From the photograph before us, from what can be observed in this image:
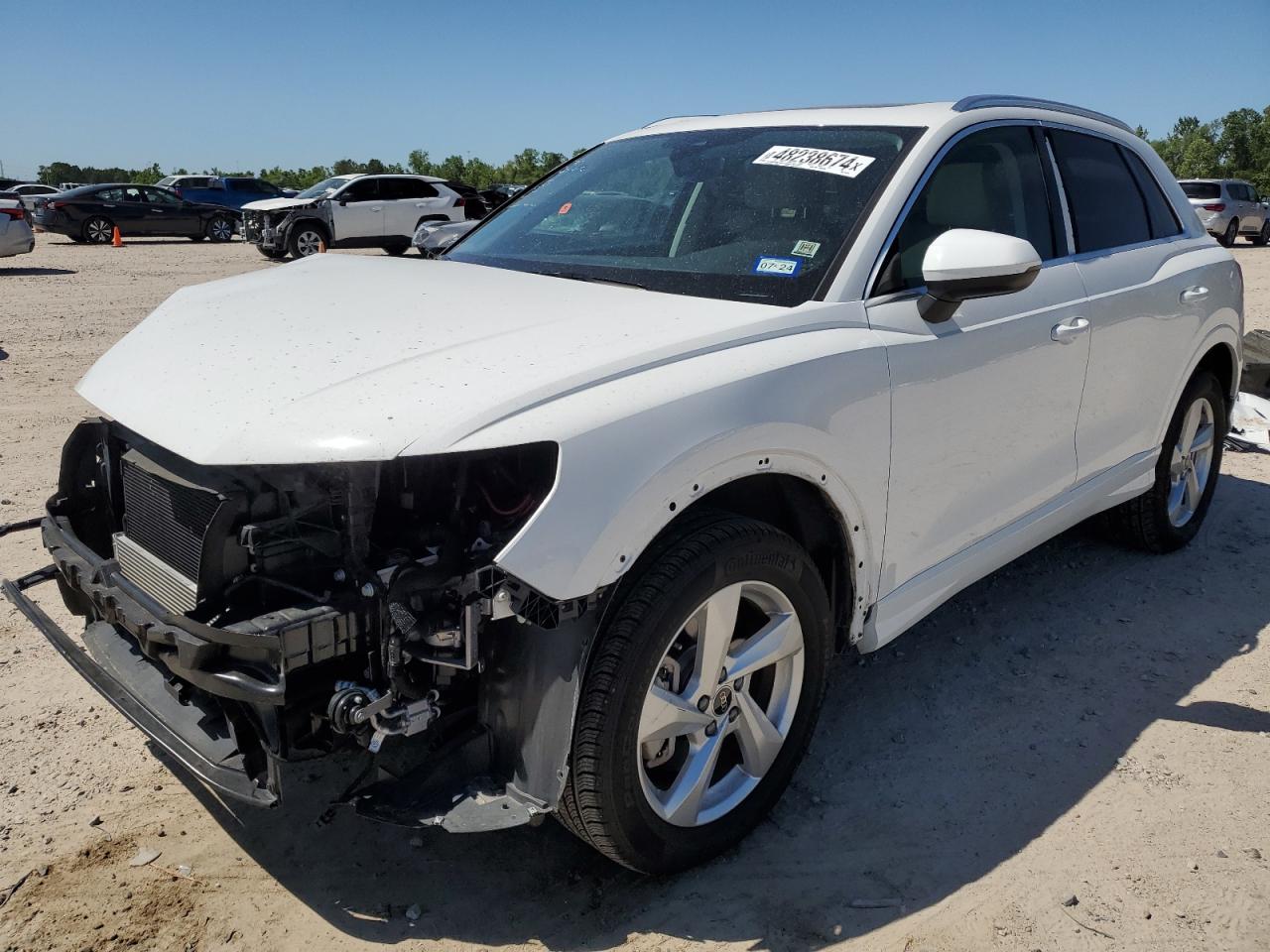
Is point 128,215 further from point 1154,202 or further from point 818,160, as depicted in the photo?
point 818,160

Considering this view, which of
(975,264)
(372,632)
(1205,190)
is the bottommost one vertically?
(372,632)

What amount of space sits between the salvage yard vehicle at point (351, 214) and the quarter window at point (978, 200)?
17.1 metres

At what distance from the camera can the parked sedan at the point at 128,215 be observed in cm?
2350

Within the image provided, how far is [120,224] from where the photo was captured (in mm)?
24312

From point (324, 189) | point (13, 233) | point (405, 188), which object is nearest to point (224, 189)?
point (324, 189)

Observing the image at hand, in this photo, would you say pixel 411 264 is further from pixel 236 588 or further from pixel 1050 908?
pixel 1050 908

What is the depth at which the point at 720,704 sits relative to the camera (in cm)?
256

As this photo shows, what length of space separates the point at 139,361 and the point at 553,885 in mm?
1745

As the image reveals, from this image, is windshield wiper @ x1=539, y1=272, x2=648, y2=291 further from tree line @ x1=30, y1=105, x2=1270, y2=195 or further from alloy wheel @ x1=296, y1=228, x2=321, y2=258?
tree line @ x1=30, y1=105, x2=1270, y2=195

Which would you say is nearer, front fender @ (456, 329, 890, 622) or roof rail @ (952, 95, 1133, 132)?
front fender @ (456, 329, 890, 622)

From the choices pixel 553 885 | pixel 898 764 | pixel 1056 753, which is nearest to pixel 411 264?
pixel 553 885

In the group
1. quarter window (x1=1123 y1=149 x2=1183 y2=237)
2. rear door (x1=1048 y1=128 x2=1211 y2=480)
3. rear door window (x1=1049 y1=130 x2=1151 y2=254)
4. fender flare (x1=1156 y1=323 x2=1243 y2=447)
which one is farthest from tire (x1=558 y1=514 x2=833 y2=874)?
quarter window (x1=1123 y1=149 x2=1183 y2=237)

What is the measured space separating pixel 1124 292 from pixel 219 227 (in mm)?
25673

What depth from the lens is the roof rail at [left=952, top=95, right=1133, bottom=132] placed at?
3.32 metres
